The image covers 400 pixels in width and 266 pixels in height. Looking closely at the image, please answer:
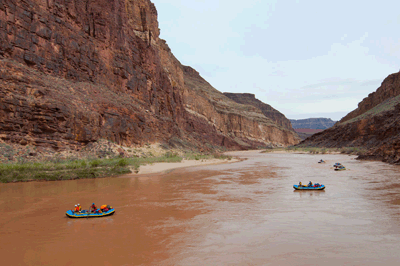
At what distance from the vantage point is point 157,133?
44125 millimetres

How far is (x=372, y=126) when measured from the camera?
208ft

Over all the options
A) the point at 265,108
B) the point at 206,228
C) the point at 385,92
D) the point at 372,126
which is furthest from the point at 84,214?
the point at 265,108

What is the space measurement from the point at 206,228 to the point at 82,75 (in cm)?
3228

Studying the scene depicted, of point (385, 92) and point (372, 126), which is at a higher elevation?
point (385, 92)

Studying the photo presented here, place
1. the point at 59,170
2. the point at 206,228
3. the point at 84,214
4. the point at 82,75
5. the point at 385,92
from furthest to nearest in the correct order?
the point at 385,92 → the point at 82,75 → the point at 59,170 → the point at 84,214 → the point at 206,228

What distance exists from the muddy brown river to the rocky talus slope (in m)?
29.4

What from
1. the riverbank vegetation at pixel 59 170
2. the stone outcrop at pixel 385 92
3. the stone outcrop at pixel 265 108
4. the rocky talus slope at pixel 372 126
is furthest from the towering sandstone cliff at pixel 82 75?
the stone outcrop at pixel 265 108

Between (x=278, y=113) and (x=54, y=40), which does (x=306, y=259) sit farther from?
(x=278, y=113)

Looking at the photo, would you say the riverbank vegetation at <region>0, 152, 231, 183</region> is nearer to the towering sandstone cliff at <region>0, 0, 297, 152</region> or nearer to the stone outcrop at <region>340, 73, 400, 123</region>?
the towering sandstone cliff at <region>0, 0, 297, 152</region>

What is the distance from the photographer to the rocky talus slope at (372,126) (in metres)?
53.4

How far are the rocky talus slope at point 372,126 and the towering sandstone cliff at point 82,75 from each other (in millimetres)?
35114

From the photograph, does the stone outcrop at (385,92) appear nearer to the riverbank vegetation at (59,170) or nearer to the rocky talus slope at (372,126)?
the rocky talus slope at (372,126)

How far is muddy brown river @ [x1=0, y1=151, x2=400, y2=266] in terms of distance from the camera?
6.36m

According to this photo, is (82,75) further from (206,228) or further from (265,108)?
(265,108)
